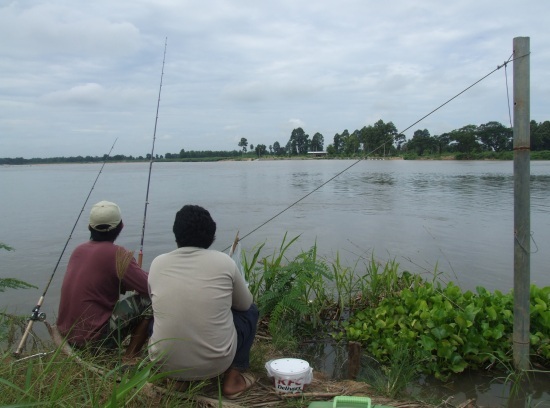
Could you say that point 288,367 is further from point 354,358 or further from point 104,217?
point 104,217

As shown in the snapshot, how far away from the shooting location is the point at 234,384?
9.78 ft

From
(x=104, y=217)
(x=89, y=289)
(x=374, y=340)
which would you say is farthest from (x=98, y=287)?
(x=374, y=340)

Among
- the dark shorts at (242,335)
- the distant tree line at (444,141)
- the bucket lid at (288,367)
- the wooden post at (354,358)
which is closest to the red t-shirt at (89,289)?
the dark shorts at (242,335)

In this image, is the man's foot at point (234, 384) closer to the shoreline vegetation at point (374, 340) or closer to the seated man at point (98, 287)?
the shoreline vegetation at point (374, 340)

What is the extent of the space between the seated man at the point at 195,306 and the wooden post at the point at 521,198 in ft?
7.59

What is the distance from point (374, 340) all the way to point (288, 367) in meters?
1.57

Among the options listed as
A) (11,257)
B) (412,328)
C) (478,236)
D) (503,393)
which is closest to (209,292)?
(412,328)

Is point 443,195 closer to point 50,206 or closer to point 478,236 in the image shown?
point 478,236

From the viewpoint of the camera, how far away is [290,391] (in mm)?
3023

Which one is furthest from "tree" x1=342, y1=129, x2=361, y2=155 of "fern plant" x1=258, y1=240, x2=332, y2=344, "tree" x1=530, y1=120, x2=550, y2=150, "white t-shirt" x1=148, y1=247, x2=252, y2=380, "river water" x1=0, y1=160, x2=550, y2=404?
"white t-shirt" x1=148, y1=247, x2=252, y2=380

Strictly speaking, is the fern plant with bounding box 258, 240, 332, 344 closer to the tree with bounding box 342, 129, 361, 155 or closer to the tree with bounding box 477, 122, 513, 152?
the tree with bounding box 477, 122, 513, 152

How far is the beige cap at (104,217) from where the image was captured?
3348 mm

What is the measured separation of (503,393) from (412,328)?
A: 0.86 m

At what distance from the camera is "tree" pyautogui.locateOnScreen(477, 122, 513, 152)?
72500mm
